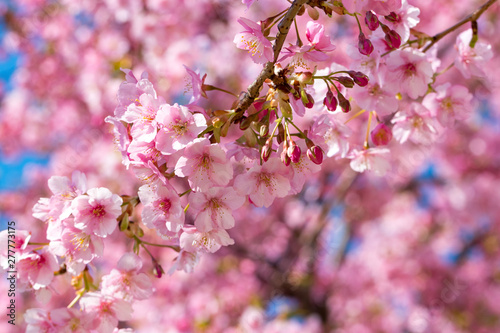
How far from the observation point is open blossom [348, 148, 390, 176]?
1.58 meters

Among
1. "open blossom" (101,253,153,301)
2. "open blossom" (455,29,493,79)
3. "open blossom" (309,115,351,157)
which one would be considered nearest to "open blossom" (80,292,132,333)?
"open blossom" (101,253,153,301)

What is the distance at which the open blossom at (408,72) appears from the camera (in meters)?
1.36

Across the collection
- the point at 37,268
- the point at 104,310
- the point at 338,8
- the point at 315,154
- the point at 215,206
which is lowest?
the point at 104,310

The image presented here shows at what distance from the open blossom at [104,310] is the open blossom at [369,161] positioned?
939 millimetres

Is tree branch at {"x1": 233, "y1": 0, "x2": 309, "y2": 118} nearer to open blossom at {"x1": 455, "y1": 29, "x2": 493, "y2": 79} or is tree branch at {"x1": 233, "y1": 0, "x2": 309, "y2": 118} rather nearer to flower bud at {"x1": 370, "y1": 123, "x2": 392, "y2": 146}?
flower bud at {"x1": 370, "y1": 123, "x2": 392, "y2": 146}

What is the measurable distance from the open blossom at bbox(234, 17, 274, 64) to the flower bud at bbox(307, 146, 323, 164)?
0.86 feet

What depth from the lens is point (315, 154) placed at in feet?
3.75

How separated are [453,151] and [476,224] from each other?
128cm

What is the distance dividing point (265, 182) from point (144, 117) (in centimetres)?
36

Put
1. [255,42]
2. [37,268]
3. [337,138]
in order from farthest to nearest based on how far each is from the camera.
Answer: [337,138]
[37,268]
[255,42]

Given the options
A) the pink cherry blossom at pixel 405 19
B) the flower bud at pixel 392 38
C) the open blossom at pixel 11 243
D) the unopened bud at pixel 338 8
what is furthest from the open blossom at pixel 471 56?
the open blossom at pixel 11 243

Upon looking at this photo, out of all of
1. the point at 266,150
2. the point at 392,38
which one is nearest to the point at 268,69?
the point at 266,150

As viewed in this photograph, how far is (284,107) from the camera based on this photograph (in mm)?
1096

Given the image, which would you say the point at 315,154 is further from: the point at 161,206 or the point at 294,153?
the point at 161,206
